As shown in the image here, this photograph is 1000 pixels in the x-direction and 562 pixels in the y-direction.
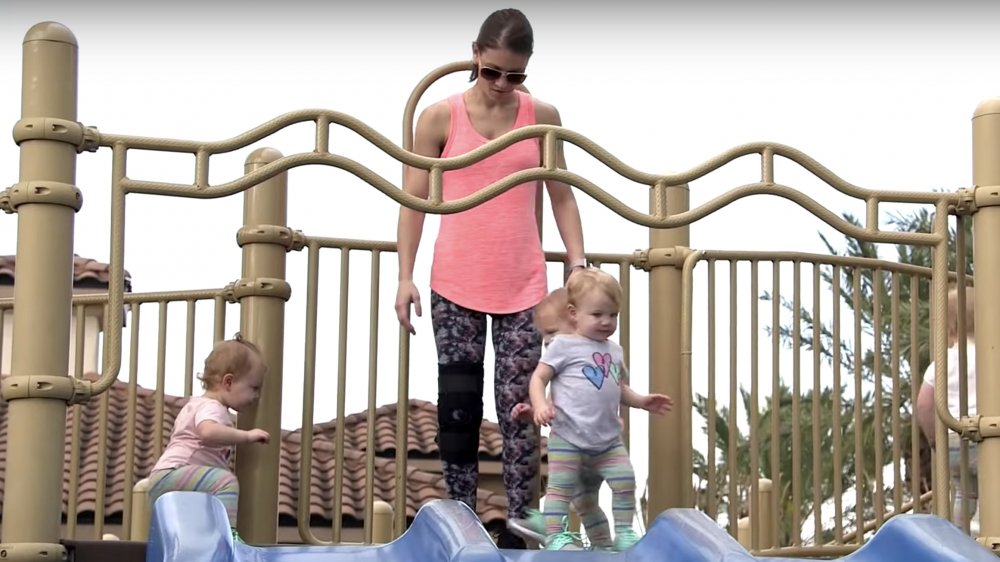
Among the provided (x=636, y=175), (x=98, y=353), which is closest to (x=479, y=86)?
(x=636, y=175)

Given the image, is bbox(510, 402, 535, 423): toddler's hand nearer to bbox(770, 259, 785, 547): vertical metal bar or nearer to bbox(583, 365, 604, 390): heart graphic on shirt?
bbox(583, 365, 604, 390): heart graphic on shirt

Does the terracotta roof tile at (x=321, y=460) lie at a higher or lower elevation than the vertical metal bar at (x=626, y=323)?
lower

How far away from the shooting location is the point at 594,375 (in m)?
4.51

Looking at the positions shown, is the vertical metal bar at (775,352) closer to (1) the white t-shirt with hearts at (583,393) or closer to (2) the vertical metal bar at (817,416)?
(2) the vertical metal bar at (817,416)

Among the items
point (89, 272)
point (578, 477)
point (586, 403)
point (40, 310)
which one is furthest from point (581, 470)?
point (89, 272)

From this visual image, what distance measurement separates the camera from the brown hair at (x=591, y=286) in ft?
14.9

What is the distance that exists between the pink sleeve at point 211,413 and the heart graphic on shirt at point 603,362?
1.08 meters

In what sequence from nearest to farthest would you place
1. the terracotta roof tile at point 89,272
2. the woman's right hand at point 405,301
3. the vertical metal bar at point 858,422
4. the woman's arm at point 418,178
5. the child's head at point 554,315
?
1. the child's head at point 554,315
2. the woman's right hand at point 405,301
3. the woman's arm at point 418,178
4. the vertical metal bar at point 858,422
5. the terracotta roof tile at point 89,272

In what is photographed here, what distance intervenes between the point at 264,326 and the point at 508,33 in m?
1.13

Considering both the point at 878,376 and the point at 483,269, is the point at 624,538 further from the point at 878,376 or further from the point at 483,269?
the point at 878,376

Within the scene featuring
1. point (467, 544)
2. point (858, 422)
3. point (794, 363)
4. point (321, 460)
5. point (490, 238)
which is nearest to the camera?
point (467, 544)

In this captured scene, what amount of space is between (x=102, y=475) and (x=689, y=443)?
6.49ft

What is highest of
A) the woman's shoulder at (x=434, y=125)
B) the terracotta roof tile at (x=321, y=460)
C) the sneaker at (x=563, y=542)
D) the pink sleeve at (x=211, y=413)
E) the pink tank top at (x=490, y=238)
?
the woman's shoulder at (x=434, y=125)

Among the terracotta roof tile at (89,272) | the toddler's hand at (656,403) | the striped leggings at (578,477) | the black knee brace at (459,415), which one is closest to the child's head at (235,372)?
the black knee brace at (459,415)
